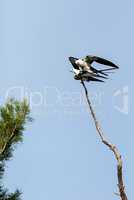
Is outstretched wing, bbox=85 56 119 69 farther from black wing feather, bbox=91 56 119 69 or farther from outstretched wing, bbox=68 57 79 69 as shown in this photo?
outstretched wing, bbox=68 57 79 69

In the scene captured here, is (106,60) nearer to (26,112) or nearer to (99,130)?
(99,130)

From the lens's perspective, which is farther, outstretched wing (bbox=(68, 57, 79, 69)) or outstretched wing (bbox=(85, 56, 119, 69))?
outstretched wing (bbox=(68, 57, 79, 69))

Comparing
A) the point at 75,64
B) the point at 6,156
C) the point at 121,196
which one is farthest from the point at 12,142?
the point at 121,196

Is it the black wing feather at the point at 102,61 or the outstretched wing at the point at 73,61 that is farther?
the outstretched wing at the point at 73,61

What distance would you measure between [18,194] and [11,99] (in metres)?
2.94

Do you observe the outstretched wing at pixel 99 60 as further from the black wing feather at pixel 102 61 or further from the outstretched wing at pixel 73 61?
the outstretched wing at pixel 73 61

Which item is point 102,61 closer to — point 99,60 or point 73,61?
point 99,60

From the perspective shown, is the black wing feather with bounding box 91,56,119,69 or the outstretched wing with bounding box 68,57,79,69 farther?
the outstretched wing with bounding box 68,57,79,69

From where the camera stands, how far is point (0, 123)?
20984 millimetres

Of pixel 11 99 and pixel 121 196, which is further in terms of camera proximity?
pixel 11 99

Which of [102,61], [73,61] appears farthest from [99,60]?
[73,61]

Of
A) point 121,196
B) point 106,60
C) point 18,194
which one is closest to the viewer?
point 121,196

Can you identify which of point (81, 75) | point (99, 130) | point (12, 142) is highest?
point (81, 75)

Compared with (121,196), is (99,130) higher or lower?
higher
